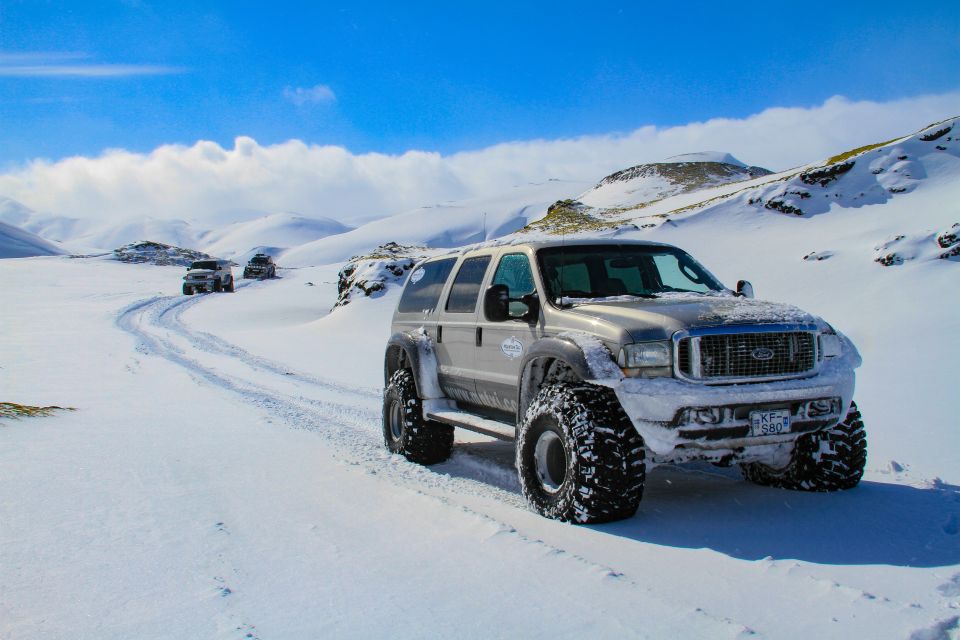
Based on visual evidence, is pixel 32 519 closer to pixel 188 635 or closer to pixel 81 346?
pixel 188 635

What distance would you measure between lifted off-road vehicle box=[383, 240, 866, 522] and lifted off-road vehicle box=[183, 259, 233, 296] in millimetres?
33167

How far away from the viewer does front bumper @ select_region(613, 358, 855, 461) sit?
4.30 metres

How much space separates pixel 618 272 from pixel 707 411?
1.87 metres

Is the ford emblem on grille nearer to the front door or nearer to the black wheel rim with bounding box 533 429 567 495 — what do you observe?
the black wheel rim with bounding box 533 429 567 495

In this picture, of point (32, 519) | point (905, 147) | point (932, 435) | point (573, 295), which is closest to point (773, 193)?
point (905, 147)

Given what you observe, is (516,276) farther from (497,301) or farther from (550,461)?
(550,461)

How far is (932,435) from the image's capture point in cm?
651

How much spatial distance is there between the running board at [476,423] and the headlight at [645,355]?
124cm

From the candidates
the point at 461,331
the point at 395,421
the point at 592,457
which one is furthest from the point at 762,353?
the point at 395,421

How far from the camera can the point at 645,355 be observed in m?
4.47

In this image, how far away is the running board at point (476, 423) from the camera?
558 centimetres

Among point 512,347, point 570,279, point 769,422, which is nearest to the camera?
point 769,422

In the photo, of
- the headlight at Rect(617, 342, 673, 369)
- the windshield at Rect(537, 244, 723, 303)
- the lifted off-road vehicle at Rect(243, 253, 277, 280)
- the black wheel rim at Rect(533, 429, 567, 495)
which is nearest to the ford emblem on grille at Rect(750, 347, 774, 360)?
the headlight at Rect(617, 342, 673, 369)

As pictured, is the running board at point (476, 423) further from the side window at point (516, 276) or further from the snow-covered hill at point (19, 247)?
the snow-covered hill at point (19, 247)
